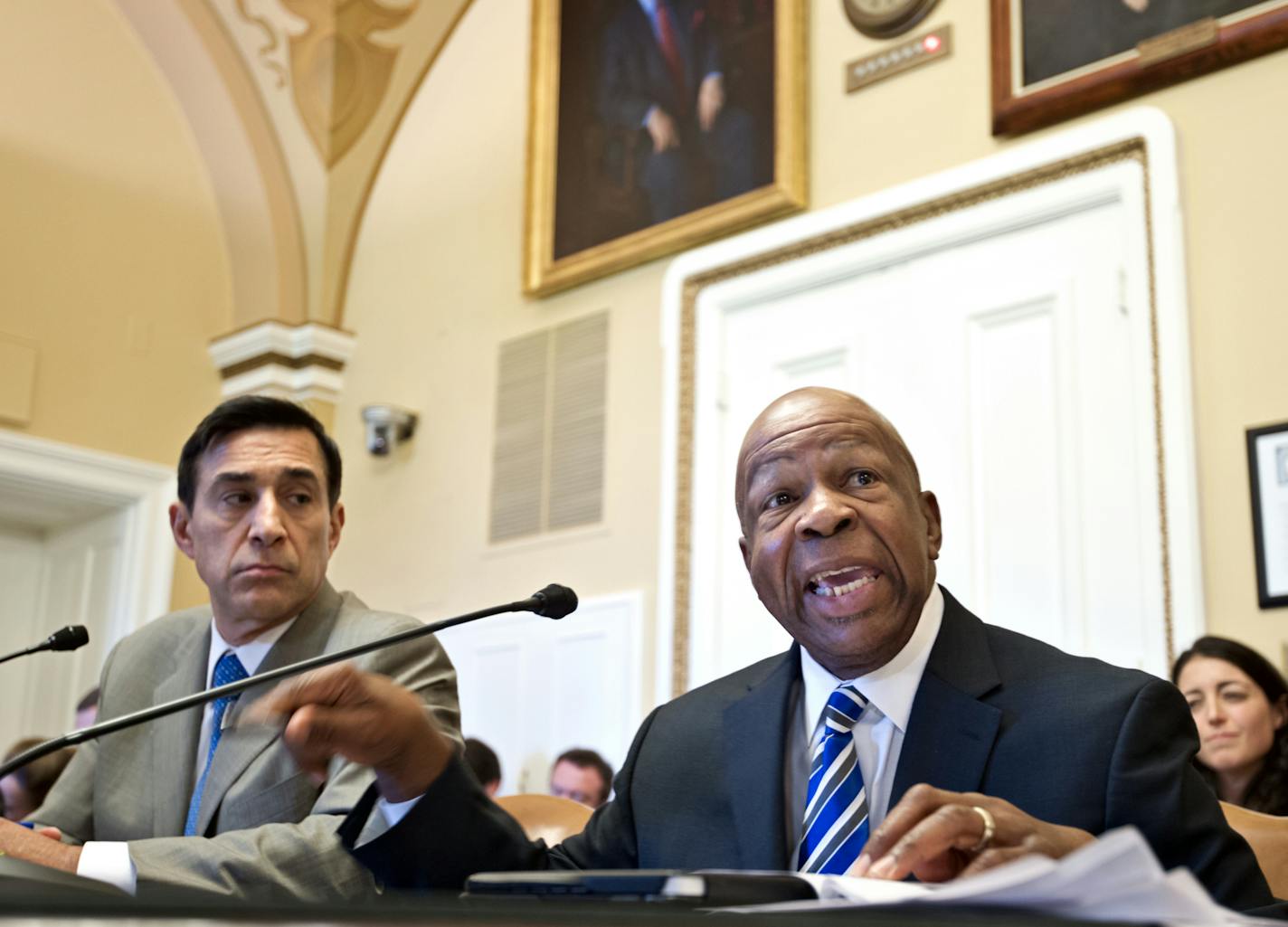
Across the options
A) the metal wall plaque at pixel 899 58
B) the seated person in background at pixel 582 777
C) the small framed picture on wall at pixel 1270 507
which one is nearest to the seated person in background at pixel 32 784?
the seated person in background at pixel 582 777

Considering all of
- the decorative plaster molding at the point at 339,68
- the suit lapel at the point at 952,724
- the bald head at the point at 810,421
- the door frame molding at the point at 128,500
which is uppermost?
the decorative plaster molding at the point at 339,68

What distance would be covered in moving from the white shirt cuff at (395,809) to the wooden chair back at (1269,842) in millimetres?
1187

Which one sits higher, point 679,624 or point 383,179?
point 383,179

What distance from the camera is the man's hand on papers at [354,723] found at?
162 centimetres

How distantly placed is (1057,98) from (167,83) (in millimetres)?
4970

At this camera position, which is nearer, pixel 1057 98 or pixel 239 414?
pixel 239 414

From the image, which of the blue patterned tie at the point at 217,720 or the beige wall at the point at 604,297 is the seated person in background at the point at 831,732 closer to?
the blue patterned tie at the point at 217,720

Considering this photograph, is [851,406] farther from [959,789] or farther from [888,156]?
[888,156]

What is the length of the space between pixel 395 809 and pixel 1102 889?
1.07 m

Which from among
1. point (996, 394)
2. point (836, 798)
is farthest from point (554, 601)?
point (996, 394)

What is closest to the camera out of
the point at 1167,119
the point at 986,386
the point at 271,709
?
the point at 271,709

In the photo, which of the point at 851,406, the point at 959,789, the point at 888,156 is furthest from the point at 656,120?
the point at 959,789

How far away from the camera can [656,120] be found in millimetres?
6523

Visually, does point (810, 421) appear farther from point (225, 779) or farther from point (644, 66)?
point (644, 66)
